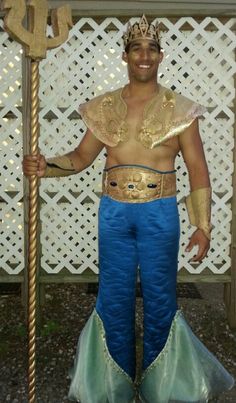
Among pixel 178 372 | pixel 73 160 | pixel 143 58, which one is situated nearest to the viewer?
pixel 143 58

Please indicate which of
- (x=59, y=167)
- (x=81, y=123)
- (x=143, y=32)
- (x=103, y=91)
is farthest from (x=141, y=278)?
(x=103, y=91)

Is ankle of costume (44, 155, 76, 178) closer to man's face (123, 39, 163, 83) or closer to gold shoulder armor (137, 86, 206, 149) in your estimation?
gold shoulder armor (137, 86, 206, 149)

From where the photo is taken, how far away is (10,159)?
11.8 ft

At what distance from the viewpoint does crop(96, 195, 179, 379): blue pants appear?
7.47 feet

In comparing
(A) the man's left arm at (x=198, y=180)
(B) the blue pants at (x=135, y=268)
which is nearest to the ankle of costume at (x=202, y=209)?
(A) the man's left arm at (x=198, y=180)

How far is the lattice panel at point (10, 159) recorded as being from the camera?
3441 millimetres

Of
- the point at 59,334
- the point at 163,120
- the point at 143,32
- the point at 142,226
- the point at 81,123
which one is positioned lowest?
the point at 59,334

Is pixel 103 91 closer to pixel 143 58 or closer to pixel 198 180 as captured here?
pixel 143 58

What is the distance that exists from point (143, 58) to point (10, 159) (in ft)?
5.87

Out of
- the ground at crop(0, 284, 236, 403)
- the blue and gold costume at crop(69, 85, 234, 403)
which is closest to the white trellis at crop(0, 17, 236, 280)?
the ground at crop(0, 284, 236, 403)

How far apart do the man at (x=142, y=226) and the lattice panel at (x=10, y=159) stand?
1.23 meters

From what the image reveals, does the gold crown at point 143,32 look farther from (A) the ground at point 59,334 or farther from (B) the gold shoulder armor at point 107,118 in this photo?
(A) the ground at point 59,334

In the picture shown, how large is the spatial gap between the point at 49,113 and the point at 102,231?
151cm

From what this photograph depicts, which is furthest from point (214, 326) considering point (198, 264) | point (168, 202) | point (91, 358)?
point (168, 202)
